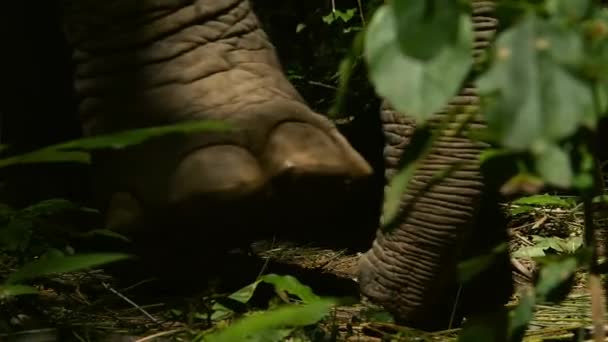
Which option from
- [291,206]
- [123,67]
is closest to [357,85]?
[123,67]

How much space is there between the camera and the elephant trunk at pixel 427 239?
181 cm

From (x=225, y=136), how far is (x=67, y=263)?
0.65m

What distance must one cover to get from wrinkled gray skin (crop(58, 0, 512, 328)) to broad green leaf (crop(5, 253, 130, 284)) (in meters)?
0.56

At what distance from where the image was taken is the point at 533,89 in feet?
1.95

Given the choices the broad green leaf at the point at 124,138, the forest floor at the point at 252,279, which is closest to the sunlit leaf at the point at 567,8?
the broad green leaf at the point at 124,138

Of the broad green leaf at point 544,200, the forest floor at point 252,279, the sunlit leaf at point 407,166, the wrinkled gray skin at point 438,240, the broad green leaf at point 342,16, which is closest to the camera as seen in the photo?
the sunlit leaf at point 407,166

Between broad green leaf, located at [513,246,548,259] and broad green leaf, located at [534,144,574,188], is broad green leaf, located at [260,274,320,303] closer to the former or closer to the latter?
broad green leaf, located at [534,144,574,188]

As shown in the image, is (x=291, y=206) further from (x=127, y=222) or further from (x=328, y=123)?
(x=127, y=222)

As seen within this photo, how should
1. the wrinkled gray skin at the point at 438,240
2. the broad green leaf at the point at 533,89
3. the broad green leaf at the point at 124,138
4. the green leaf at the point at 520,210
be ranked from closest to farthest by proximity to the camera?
the broad green leaf at the point at 533,89
the broad green leaf at the point at 124,138
the wrinkled gray skin at the point at 438,240
the green leaf at the point at 520,210

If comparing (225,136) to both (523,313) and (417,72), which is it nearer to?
(523,313)

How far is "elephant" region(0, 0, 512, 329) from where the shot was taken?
1.59m

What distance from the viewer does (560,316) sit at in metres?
1.71

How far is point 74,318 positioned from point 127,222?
161 millimetres

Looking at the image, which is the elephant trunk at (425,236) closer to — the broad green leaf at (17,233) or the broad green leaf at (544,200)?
the broad green leaf at (544,200)
